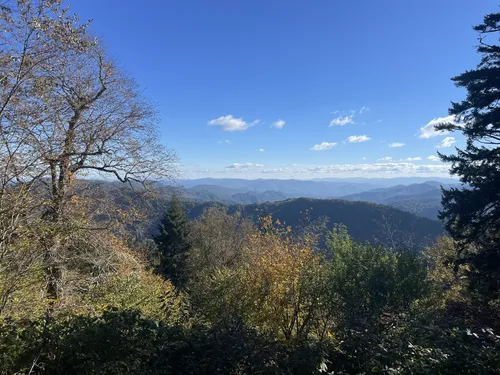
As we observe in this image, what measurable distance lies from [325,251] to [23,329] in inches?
455

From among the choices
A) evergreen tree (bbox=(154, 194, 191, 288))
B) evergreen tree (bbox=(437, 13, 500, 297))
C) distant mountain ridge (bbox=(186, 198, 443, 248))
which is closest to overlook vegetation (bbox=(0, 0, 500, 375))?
evergreen tree (bbox=(437, 13, 500, 297))

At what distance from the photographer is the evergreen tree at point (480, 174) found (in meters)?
9.74

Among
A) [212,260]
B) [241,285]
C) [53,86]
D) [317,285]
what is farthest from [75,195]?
[212,260]

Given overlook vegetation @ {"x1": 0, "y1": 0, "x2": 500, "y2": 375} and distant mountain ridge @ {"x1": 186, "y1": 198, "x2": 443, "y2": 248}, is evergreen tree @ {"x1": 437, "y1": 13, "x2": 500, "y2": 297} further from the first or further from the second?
distant mountain ridge @ {"x1": 186, "y1": 198, "x2": 443, "y2": 248}

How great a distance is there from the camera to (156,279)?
44.7 ft

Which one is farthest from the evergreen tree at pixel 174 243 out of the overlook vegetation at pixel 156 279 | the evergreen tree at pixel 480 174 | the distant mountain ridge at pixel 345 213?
the distant mountain ridge at pixel 345 213

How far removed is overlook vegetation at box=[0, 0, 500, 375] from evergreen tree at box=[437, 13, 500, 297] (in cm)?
5

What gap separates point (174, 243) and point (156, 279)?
1150cm

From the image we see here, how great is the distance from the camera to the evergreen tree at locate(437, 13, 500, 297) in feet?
32.0

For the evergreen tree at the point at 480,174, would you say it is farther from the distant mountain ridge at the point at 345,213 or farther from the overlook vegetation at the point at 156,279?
the distant mountain ridge at the point at 345,213

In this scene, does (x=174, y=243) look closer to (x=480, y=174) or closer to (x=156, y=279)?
(x=156, y=279)

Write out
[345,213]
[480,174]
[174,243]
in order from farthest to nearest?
[345,213]
[174,243]
[480,174]

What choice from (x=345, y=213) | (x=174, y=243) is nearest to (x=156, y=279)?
(x=174, y=243)

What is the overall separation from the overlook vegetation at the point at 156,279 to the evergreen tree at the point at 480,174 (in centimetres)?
5
